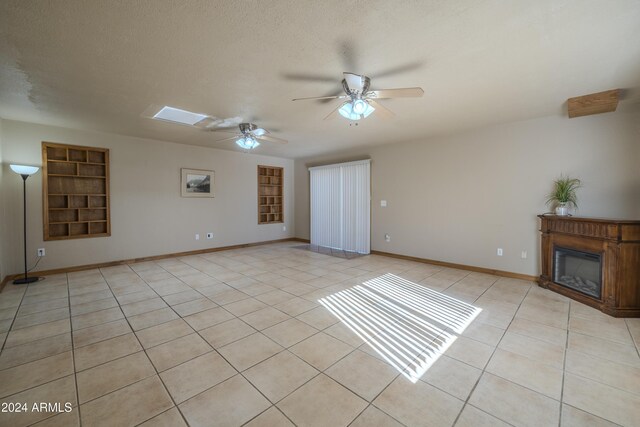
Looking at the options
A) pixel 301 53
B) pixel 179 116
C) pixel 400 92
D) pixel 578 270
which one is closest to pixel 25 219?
pixel 179 116

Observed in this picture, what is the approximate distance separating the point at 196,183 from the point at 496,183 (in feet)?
20.3

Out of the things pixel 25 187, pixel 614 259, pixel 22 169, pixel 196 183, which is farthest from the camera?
Result: pixel 196 183

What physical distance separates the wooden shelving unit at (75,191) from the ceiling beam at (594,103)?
24.7ft

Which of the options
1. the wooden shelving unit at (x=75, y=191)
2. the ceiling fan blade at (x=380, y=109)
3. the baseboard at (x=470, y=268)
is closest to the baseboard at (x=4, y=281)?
the wooden shelving unit at (x=75, y=191)

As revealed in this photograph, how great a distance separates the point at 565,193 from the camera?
3.67 m

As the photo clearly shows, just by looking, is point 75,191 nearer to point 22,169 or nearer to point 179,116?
point 22,169

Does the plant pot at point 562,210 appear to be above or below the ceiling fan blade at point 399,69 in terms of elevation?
below

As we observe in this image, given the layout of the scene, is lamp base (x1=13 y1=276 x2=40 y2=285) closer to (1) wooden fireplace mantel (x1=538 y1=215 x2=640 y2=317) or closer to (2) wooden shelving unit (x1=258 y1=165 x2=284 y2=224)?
(2) wooden shelving unit (x1=258 y1=165 x2=284 y2=224)

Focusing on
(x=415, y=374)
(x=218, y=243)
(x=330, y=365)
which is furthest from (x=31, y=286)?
(x=415, y=374)

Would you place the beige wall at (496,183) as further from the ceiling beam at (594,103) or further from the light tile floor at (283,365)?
the light tile floor at (283,365)

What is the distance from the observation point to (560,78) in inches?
108

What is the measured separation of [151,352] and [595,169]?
5.72 m

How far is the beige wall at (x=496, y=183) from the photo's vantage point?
3510mm

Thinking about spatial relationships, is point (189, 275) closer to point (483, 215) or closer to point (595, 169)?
point (483, 215)
